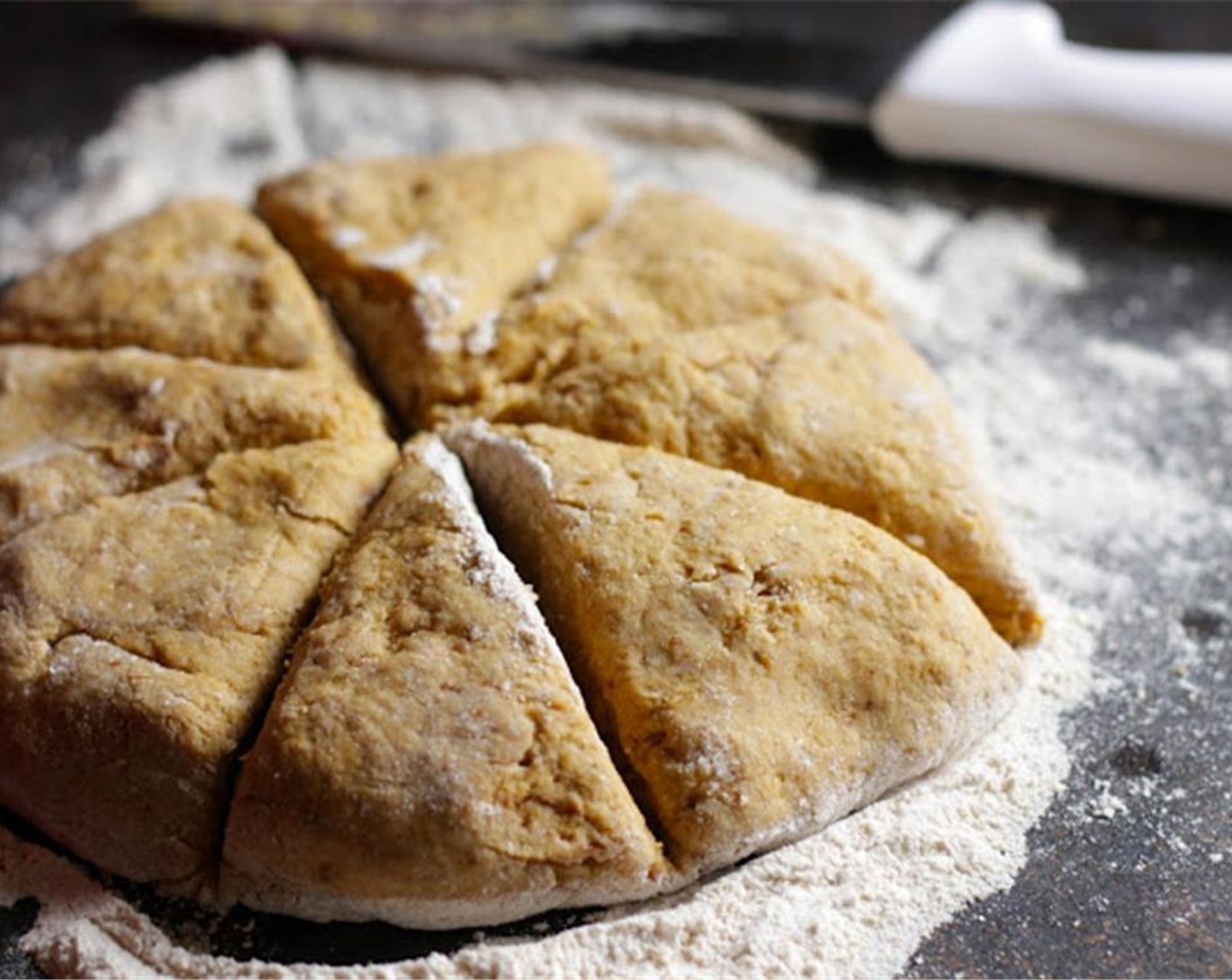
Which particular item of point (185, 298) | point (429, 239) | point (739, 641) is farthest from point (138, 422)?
point (739, 641)

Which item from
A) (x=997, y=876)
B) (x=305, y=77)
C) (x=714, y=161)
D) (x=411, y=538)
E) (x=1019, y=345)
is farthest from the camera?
(x=305, y=77)

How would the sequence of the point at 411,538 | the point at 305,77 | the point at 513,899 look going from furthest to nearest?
1. the point at 305,77
2. the point at 411,538
3. the point at 513,899

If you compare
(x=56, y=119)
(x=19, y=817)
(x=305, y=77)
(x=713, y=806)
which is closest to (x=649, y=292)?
(x=713, y=806)

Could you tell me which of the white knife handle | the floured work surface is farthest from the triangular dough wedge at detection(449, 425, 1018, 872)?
the white knife handle

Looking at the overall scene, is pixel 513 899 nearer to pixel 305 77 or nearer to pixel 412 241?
pixel 412 241

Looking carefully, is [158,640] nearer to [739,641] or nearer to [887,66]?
Answer: [739,641]

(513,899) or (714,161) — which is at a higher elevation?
(714,161)

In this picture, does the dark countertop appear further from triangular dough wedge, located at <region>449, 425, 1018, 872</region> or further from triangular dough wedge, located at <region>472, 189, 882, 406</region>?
triangular dough wedge, located at <region>472, 189, 882, 406</region>
